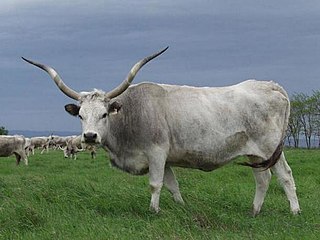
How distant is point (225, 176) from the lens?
18141 mm

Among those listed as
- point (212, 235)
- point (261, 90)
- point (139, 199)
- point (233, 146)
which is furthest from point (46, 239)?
point (261, 90)

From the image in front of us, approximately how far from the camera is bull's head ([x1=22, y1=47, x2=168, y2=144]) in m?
9.48

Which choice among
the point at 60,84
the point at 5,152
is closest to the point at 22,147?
the point at 5,152

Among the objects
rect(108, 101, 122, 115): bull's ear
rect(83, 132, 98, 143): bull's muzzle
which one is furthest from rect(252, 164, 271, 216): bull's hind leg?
rect(83, 132, 98, 143): bull's muzzle

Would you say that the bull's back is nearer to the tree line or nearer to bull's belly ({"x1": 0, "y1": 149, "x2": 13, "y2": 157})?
bull's belly ({"x1": 0, "y1": 149, "x2": 13, "y2": 157})

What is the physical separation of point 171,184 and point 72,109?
2.08 metres

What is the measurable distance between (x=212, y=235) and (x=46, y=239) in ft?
6.40

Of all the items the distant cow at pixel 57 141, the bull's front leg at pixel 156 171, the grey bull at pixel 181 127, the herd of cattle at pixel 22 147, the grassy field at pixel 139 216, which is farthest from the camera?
→ the distant cow at pixel 57 141

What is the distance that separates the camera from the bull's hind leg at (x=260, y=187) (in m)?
10.6

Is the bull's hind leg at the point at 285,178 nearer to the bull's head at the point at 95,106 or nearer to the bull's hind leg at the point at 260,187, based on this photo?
the bull's hind leg at the point at 260,187

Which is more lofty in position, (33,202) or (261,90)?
(261,90)

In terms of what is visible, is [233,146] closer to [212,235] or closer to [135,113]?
[135,113]

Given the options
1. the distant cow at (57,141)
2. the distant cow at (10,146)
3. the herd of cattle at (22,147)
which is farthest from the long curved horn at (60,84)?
the distant cow at (57,141)

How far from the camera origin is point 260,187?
1102 centimetres
